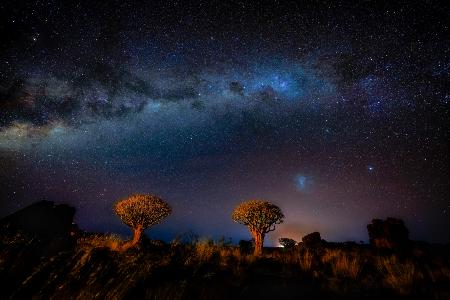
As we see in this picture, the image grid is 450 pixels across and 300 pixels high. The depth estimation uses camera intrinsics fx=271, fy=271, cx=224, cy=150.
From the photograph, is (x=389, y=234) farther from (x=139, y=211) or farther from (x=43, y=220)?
(x=43, y=220)

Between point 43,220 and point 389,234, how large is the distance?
25434 mm

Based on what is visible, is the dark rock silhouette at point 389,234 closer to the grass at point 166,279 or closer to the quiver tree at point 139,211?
the grass at point 166,279

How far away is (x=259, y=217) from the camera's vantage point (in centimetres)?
1967

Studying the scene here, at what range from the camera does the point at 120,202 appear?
20.2 m

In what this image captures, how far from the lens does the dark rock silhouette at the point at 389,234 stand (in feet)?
76.2

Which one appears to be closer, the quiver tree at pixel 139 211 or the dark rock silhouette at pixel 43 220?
the dark rock silhouette at pixel 43 220

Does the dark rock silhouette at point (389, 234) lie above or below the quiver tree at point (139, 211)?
above

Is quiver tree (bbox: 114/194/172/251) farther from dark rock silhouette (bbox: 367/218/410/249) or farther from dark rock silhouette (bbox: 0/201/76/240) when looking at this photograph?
dark rock silhouette (bbox: 367/218/410/249)

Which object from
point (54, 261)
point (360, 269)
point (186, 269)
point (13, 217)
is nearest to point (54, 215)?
point (13, 217)

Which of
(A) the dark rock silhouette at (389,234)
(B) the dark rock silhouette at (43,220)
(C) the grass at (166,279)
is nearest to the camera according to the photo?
(C) the grass at (166,279)

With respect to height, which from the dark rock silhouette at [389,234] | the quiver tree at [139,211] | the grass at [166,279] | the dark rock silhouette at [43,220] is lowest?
the grass at [166,279]

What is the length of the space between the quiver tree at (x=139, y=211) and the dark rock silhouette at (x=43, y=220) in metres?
7.00

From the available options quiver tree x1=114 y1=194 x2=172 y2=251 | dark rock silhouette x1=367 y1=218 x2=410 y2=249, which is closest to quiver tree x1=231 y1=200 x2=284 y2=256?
quiver tree x1=114 y1=194 x2=172 y2=251

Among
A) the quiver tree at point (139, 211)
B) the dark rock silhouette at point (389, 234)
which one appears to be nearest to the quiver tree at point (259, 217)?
the quiver tree at point (139, 211)
